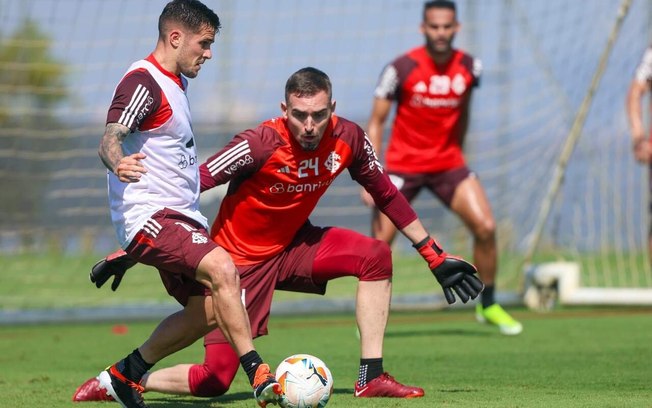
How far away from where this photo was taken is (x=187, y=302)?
6238 mm

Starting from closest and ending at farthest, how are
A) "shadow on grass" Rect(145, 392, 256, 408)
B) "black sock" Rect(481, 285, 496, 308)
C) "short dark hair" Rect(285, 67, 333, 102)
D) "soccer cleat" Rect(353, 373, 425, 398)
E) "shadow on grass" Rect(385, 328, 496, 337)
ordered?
"short dark hair" Rect(285, 67, 333, 102) → "soccer cleat" Rect(353, 373, 425, 398) → "shadow on grass" Rect(145, 392, 256, 408) → "black sock" Rect(481, 285, 496, 308) → "shadow on grass" Rect(385, 328, 496, 337)

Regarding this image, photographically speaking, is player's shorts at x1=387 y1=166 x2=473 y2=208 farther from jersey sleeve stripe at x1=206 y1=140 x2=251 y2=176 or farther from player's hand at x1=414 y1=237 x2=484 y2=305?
jersey sleeve stripe at x1=206 y1=140 x2=251 y2=176

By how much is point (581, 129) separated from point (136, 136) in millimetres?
8823

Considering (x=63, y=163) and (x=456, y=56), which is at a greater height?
(x=456, y=56)

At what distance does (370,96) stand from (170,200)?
9.22 meters

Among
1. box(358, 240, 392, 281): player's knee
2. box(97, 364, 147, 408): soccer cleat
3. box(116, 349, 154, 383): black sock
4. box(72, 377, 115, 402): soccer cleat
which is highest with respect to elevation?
box(358, 240, 392, 281): player's knee

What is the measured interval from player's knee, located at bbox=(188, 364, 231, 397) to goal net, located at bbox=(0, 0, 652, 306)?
7369mm

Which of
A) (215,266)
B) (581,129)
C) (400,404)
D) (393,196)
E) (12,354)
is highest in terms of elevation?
(581,129)

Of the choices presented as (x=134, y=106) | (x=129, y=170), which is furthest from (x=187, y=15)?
(x=129, y=170)

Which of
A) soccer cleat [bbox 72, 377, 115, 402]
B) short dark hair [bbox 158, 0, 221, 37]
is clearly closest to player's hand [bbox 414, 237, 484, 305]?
short dark hair [bbox 158, 0, 221, 37]

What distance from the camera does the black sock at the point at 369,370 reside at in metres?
6.46

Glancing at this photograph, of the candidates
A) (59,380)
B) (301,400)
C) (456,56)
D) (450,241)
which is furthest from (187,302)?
(450,241)

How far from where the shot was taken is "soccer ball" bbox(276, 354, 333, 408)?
5531 millimetres

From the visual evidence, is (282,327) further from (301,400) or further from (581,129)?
(301,400)
